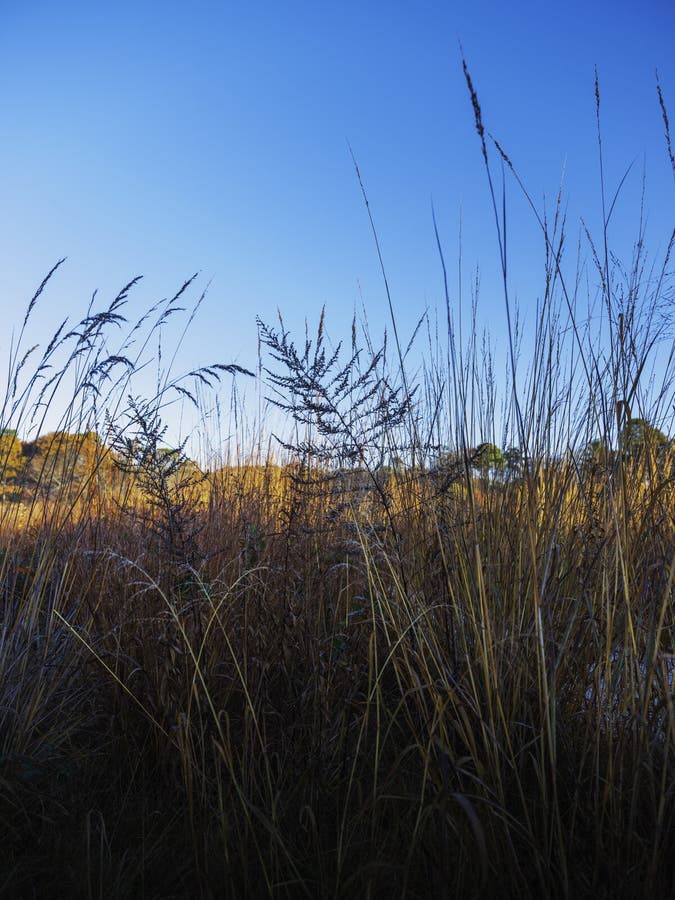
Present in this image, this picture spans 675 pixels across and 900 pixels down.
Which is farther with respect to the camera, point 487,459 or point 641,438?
point 487,459

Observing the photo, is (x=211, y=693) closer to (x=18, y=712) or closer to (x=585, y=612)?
(x=18, y=712)

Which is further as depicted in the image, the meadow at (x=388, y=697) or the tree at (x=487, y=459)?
the tree at (x=487, y=459)

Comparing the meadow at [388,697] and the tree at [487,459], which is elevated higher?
the tree at [487,459]

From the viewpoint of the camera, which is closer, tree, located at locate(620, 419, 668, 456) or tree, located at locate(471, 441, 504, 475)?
tree, located at locate(620, 419, 668, 456)

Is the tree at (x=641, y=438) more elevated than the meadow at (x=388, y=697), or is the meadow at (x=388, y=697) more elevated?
the tree at (x=641, y=438)

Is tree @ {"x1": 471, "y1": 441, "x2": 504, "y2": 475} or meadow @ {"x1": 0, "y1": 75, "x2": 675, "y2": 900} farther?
tree @ {"x1": 471, "y1": 441, "x2": 504, "y2": 475}

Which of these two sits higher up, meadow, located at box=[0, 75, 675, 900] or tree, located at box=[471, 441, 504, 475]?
tree, located at box=[471, 441, 504, 475]

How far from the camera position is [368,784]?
1.30m

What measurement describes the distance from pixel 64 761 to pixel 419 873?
941 millimetres

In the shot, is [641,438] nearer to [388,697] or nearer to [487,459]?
[487,459]

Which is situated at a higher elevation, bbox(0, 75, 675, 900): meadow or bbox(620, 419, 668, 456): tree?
bbox(620, 419, 668, 456): tree

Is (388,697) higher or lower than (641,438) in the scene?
lower

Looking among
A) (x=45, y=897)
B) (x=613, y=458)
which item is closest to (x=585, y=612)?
(x=613, y=458)

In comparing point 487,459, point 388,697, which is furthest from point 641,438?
point 388,697
